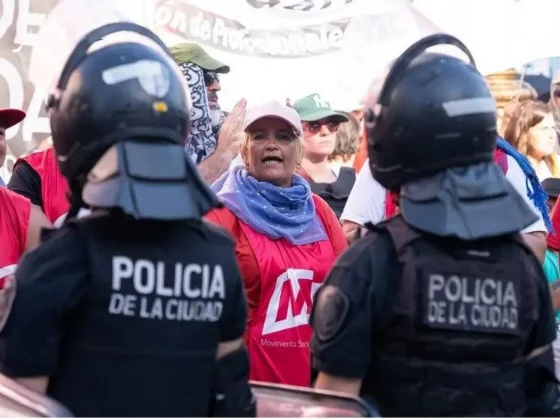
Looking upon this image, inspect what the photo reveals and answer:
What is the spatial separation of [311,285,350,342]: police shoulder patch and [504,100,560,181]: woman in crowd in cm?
479

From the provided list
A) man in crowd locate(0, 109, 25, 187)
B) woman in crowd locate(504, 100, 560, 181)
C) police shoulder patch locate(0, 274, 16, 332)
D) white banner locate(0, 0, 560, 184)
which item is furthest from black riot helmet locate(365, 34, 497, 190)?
woman in crowd locate(504, 100, 560, 181)

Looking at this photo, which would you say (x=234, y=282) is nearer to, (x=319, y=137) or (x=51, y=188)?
(x=51, y=188)

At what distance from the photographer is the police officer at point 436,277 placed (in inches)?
108

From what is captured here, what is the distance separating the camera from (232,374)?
2.75 metres

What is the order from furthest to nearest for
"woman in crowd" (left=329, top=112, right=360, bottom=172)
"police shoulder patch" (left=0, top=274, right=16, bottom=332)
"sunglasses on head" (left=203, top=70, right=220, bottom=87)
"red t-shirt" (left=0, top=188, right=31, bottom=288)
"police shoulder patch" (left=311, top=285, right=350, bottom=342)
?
"woman in crowd" (left=329, top=112, right=360, bottom=172)
"sunglasses on head" (left=203, top=70, right=220, bottom=87)
"red t-shirt" (left=0, top=188, right=31, bottom=288)
"police shoulder patch" (left=311, top=285, right=350, bottom=342)
"police shoulder patch" (left=0, top=274, right=16, bottom=332)

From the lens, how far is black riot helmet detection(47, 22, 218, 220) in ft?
8.30

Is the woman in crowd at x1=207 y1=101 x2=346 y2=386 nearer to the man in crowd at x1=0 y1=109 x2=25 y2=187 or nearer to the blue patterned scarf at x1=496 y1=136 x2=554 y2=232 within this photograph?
the blue patterned scarf at x1=496 y1=136 x2=554 y2=232

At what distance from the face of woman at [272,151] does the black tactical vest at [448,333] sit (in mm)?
1927

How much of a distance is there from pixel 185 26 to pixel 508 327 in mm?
4744

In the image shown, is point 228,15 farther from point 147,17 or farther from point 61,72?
point 61,72

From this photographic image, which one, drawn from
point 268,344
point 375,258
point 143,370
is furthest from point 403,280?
point 268,344

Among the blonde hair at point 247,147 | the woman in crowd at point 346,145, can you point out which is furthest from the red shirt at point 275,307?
the woman in crowd at point 346,145

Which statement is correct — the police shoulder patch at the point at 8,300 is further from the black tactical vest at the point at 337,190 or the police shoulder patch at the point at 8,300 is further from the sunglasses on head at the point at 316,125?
the sunglasses on head at the point at 316,125

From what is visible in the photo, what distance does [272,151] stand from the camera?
476 centimetres
